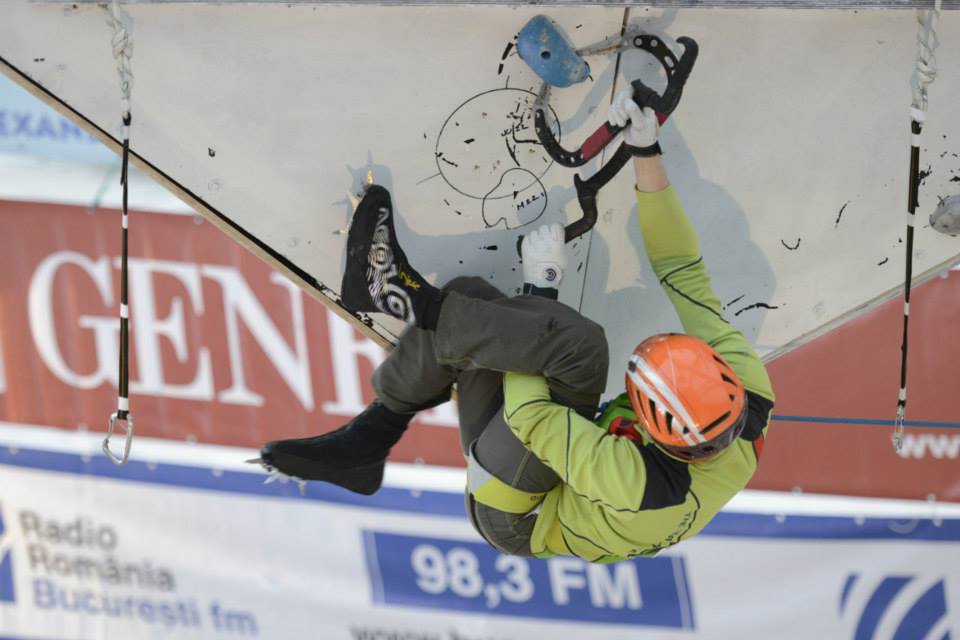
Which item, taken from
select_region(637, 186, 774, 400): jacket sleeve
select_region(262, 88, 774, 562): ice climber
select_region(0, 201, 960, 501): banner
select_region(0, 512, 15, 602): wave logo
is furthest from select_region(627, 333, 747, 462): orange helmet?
select_region(0, 512, 15, 602): wave logo

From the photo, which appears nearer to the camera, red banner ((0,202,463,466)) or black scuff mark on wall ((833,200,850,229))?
black scuff mark on wall ((833,200,850,229))

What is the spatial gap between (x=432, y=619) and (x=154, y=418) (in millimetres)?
1605

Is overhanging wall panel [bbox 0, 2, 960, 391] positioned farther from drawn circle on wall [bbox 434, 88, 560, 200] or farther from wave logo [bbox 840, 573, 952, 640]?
wave logo [bbox 840, 573, 952, 640]

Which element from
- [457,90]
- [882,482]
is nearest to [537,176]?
[457,90]

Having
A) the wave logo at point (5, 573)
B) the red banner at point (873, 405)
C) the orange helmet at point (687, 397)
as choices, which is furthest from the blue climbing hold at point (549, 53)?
the wave logo at point (5, 573)

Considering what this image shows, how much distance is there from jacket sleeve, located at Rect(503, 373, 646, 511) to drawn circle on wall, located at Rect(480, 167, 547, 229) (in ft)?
1.48

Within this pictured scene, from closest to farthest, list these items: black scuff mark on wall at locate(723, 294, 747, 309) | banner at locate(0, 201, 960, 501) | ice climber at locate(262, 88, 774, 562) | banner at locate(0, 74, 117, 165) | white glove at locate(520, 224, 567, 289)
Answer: ice climber at locate(262, 88, 774, 562), white glove at locate(520, 224, 567, 289), black scuff mark on wall at locate(723, 294, 747, 309), banner at locate(0, 201, 960, 501), banner at locate(0, 74, 117, 165)

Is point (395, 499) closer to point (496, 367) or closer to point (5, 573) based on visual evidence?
point (5, 573)

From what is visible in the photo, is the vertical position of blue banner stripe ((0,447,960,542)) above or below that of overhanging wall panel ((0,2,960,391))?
below

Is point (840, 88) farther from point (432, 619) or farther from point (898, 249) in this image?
point (432, 619)

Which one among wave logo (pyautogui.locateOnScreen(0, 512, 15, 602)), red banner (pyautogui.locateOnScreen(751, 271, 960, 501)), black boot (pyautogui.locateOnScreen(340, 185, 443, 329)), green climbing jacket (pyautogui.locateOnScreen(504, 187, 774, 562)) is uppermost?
black boot (pyautogui.locateOnScreen(340, 185, 443, 329))

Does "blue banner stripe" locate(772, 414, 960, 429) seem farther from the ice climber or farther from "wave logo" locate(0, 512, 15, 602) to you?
"wave logo" locate(0, 512, 15, 602)

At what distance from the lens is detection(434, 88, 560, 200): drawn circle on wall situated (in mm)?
2484

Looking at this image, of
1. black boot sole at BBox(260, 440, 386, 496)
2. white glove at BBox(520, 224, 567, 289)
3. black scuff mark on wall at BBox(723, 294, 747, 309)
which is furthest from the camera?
black boot sole at BBox(260, 440, 386, 496)
